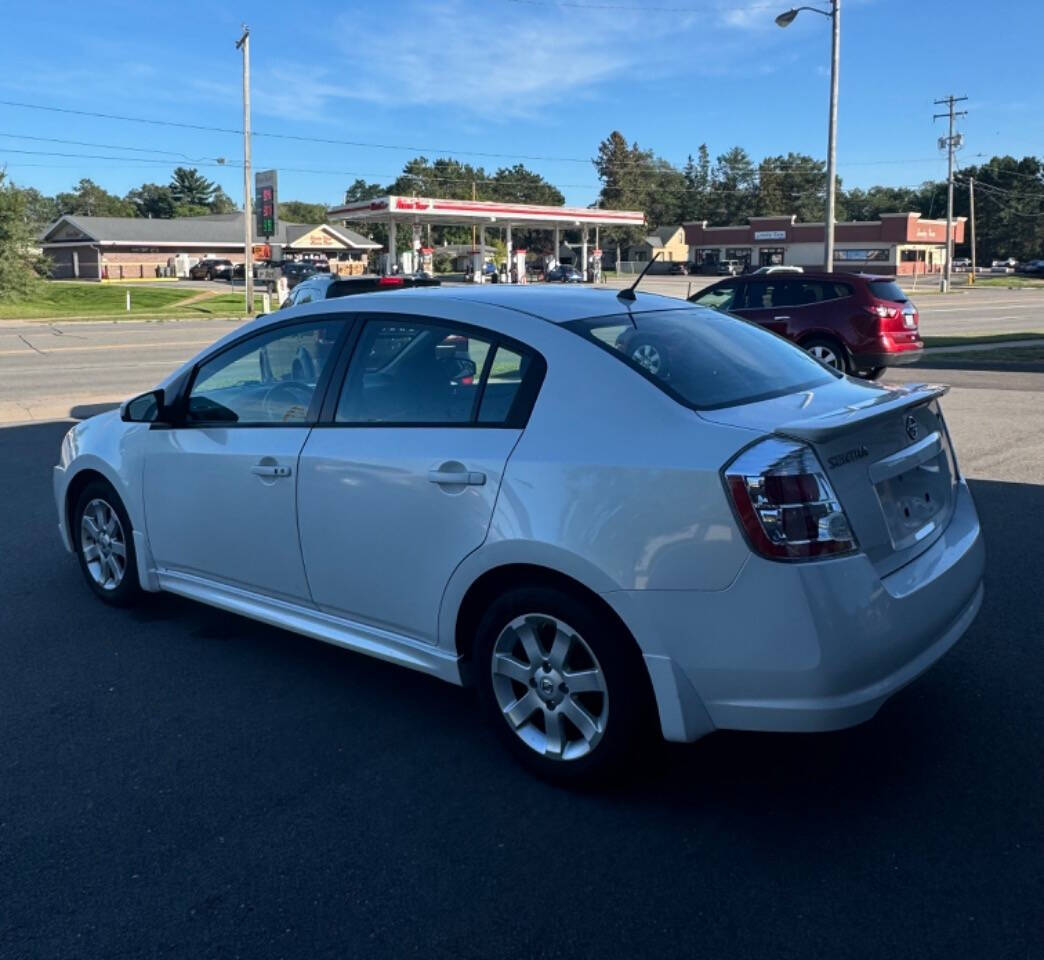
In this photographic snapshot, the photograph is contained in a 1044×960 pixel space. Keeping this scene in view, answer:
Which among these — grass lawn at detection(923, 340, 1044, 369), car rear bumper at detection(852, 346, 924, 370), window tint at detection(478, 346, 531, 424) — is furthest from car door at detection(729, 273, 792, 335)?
window tint at detection(478, 346, 531, 424)

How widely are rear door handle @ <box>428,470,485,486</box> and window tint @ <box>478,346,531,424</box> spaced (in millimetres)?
216

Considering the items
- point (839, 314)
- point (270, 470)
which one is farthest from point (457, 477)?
point (839, 314)

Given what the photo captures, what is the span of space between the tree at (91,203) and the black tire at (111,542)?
151845 mm

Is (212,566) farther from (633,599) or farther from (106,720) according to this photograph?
(633,599)

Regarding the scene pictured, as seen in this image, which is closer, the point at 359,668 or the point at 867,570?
the point at 867,570

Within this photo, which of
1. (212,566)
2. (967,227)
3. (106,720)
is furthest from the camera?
(967,227)

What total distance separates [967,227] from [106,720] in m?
127

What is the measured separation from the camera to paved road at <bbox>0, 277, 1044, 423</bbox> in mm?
14029

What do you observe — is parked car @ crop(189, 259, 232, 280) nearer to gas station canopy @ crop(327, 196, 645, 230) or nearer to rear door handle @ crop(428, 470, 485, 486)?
gas station canopy @ crop(327, 196, 645, 230)

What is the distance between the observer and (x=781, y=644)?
3031 millimetres

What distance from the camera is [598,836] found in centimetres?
329

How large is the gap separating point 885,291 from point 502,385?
1258 centimetres

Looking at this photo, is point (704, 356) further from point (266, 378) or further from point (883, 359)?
point (883, 359)

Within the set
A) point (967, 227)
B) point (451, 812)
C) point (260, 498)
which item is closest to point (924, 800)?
point (451, 812)
